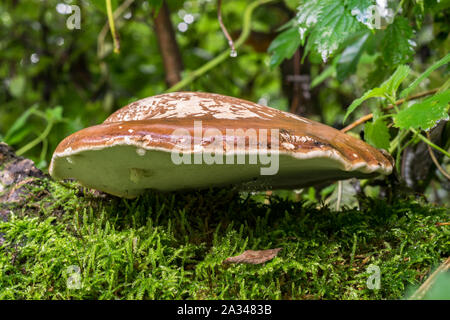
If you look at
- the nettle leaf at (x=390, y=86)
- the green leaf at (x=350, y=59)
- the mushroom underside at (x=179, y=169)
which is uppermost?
the green leaf at (x=350, y=59)

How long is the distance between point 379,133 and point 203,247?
2.63 ft

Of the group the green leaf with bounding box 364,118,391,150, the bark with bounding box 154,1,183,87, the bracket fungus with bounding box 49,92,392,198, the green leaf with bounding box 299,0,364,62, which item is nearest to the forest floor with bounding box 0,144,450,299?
the bracket fungus with bounding box 49,92,392,198

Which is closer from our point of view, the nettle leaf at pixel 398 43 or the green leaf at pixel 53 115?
the nettle leaf at pixel 398 43

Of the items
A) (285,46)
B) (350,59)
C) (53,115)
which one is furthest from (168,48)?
(350,59)

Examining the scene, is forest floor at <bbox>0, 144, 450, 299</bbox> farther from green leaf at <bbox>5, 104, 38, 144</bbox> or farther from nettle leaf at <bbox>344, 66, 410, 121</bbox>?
green leaf at <bbox>5, 104, 38, 144</bbox>

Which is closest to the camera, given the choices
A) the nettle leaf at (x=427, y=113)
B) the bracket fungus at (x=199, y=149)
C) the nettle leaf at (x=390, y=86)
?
the bracket fungus at (x=199, y=149)

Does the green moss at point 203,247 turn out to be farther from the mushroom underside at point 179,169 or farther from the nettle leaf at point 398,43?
the nettle leaf at point 398,43

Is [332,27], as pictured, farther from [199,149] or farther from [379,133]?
[199,149]

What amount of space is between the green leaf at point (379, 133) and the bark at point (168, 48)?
2.24 m

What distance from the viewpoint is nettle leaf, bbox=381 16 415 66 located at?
4.80ft

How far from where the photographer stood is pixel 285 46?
1.75 m

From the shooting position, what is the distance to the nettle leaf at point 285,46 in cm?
173

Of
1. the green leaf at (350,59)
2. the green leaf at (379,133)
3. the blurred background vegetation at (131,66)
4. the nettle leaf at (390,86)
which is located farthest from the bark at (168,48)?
the nettle leaf at (390,86)
